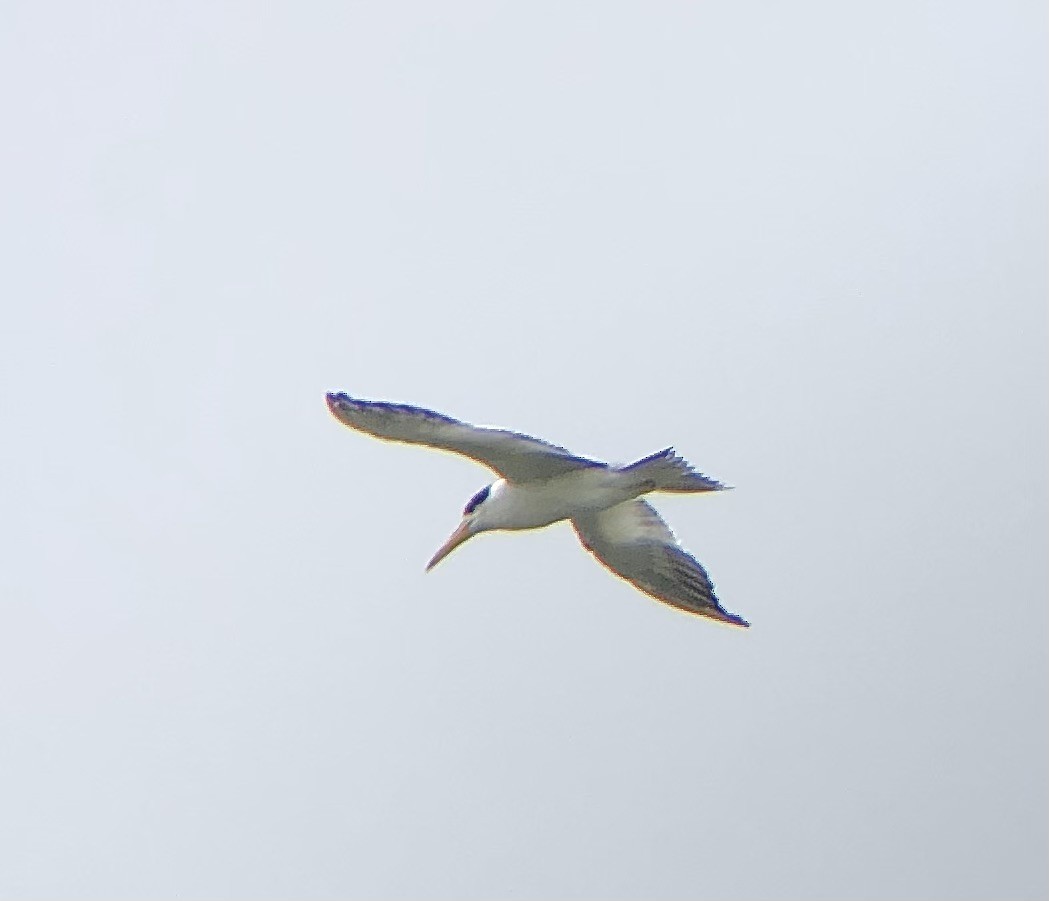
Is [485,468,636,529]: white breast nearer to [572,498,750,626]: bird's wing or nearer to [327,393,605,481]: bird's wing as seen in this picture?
[327,393,605,481]: bird's wing

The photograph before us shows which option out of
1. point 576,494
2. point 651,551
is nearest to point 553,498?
point 576,494

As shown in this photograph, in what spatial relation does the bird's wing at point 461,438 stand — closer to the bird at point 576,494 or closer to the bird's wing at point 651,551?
the bird at point 576,494

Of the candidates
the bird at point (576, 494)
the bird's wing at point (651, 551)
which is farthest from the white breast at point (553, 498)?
the bird's wing at point (651, 551)

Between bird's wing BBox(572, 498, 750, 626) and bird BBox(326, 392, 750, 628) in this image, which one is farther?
bird's wing BBox(572, 498, 750, 626)

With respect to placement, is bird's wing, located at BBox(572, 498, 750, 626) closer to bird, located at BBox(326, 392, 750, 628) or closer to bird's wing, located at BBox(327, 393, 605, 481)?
bird, located at BBox(326, 392, 750, 628)

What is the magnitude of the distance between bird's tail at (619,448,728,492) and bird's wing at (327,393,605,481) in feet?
0.95

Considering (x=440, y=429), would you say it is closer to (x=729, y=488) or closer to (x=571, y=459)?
(x=571, y=459)

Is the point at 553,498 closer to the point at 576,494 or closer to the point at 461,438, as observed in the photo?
the point at 576,494

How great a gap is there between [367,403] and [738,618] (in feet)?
11.8

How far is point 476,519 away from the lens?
13.7 metres

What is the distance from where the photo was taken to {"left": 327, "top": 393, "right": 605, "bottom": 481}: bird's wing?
11.7 m

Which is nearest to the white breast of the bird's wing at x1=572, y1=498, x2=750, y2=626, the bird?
the bird

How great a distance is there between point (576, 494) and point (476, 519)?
2.39ft

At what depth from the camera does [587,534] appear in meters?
14.5
